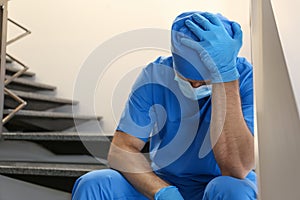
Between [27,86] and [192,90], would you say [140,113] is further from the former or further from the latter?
[27,86]

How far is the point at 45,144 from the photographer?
6.98 feet

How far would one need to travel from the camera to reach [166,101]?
134cm

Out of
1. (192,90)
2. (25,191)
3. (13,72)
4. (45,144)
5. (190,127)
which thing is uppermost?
(192,90)

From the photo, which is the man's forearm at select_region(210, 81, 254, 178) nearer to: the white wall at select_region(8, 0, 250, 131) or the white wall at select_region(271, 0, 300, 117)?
→ the white wall at select_region(271, 0, 300, 117)

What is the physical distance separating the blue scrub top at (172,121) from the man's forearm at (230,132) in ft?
0.31

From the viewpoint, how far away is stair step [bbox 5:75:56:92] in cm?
266

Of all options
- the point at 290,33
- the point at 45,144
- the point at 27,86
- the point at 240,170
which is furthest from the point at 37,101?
the point at 290,33

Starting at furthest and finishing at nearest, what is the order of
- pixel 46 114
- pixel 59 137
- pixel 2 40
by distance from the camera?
1. pixel 46 114
2. pixel 59 137
3. pixel 2 40

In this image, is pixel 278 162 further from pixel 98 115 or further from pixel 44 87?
pixel 44 87

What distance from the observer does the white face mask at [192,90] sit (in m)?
1.25

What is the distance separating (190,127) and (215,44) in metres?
0.35

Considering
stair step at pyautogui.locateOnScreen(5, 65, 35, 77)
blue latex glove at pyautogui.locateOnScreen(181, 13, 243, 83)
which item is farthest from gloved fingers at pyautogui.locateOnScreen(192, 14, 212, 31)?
stair step at pyautogui.locateOnScreen(5, 65, 35, 77)

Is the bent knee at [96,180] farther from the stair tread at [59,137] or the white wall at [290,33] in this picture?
the stair tread at [59,137]

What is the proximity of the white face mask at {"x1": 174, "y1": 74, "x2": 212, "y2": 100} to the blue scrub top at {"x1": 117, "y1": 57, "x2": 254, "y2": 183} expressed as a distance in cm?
3
